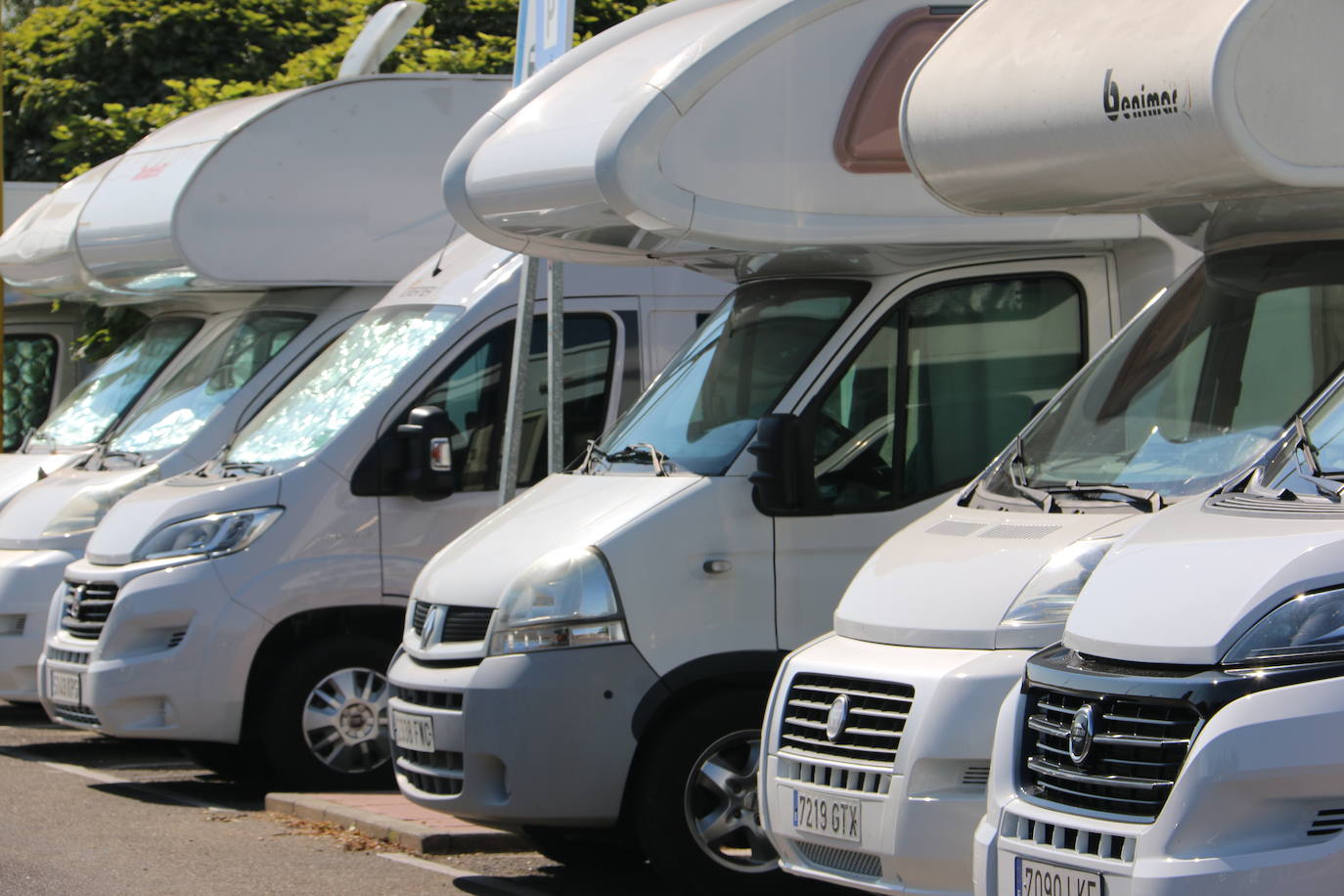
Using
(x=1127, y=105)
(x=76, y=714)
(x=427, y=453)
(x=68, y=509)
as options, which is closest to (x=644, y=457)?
(x=427, y=453)

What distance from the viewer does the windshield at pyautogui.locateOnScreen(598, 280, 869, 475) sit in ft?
24.8

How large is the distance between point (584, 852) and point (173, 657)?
7.78 ft

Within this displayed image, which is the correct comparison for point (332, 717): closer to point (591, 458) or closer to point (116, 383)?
point (591, 458)

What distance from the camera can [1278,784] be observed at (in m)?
4.06

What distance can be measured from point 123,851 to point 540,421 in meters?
2.72

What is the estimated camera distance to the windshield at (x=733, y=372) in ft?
24.8

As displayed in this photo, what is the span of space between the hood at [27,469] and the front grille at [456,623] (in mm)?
5415

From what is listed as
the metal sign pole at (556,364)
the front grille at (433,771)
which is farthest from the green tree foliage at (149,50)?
the front grille at (433,771)

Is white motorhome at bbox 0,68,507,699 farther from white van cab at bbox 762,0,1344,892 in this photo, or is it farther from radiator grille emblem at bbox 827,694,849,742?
radiator grille emblem at bbox 827,694,849,742

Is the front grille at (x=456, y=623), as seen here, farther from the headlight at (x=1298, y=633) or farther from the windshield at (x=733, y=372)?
the headlight at (x=1298, y=633)

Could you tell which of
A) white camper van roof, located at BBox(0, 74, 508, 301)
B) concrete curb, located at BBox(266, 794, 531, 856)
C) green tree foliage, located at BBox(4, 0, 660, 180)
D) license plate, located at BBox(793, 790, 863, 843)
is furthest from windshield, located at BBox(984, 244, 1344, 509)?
green tree foliage, located at BBox(4, 0, 660, 180)

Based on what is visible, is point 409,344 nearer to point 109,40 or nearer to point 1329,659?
point 1329,659

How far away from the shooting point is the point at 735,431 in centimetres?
755

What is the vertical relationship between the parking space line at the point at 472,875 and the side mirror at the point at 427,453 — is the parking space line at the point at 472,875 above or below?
below
